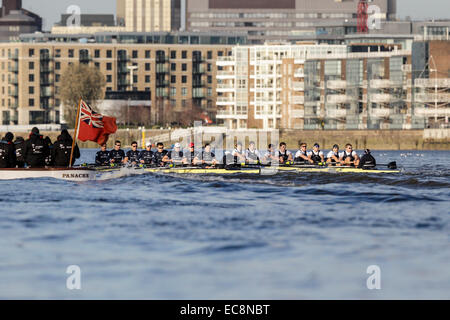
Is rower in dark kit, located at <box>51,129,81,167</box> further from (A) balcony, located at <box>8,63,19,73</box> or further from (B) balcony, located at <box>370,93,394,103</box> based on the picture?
(A) balcony, located at <box>8,63,19,73</box>

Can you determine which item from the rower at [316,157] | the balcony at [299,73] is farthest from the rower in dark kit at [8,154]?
the balcony at [299,73]

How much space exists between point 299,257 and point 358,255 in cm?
159

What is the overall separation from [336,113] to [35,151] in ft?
370

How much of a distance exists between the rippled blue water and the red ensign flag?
3191 millimetres

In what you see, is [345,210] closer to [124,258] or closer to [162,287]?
[124,258]

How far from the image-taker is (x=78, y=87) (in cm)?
17088

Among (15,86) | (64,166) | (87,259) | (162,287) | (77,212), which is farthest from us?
(15,86)

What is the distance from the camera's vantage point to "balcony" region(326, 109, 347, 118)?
151000mm

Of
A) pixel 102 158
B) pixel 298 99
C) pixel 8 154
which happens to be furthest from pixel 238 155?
Answer: pixel 298 99

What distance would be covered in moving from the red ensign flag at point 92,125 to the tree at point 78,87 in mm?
123280

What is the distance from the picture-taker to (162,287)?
19250 mm

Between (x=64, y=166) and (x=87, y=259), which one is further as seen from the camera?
(x=64, y=166)

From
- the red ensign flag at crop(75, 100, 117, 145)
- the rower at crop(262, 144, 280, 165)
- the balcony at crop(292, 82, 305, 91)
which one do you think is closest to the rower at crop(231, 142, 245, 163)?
the rower at crop(262, 144, 280, 165)

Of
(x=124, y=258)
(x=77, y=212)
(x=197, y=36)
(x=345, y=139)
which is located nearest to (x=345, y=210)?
(x=77, y=212)
